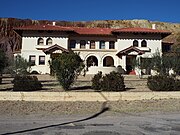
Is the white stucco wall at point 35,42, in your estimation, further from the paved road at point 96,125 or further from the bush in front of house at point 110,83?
the paved road at point 96,125

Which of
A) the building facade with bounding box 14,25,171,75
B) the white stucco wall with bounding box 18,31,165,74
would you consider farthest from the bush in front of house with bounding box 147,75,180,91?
the white stucco wall with bounding box 18,31,165,74

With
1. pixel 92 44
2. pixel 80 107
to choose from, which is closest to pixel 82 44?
pixel 92 44

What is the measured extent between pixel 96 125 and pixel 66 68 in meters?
8.23

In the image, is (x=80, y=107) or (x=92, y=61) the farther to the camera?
(x=92, y=61)

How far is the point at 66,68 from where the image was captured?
56.2 feet

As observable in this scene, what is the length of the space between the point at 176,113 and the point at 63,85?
24.2ft

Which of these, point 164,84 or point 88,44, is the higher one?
point 88,44

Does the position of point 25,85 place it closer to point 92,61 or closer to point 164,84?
point 164,84

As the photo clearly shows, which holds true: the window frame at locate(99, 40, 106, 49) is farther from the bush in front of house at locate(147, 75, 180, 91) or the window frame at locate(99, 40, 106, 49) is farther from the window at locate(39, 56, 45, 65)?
the bush in front of house at locate(147, 75, 180, 91)

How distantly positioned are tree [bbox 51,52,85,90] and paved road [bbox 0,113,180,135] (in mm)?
6102

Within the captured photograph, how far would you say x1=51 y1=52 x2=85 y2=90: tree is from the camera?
56.1 ft

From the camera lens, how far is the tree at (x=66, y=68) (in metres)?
17.1

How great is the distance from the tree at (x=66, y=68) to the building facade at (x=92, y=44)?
82.3ft

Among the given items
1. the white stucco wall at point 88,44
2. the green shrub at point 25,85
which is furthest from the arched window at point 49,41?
the green shrub at point 25,85
